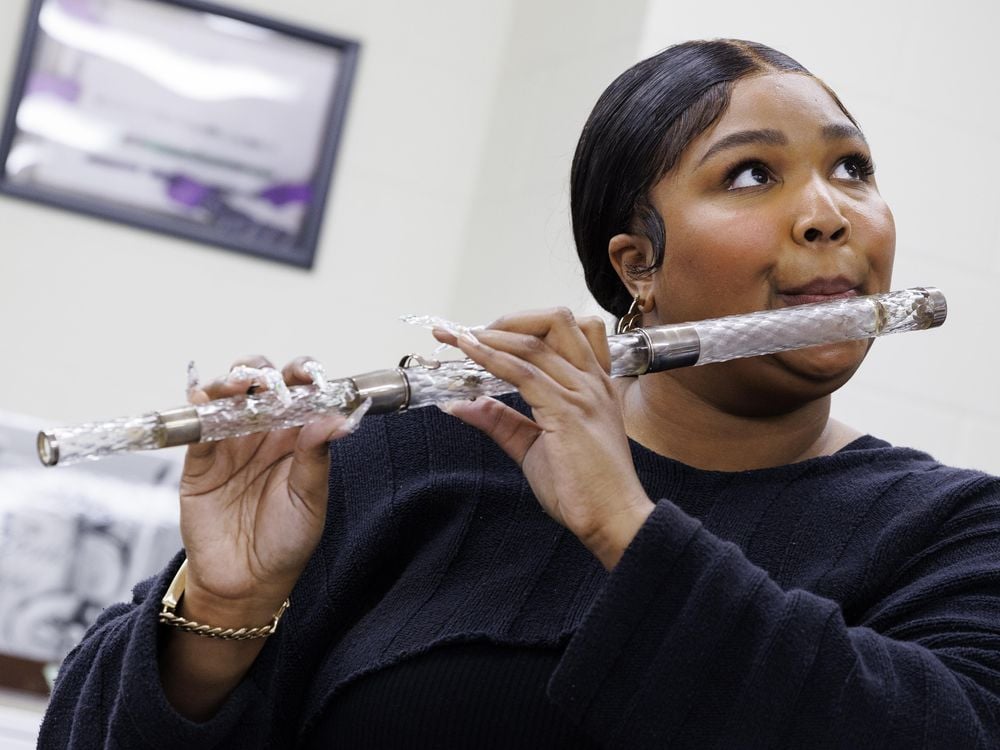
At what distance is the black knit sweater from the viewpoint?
2.62 feet

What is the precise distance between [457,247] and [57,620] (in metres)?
0.86

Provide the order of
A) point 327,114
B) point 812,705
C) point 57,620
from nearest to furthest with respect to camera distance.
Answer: point 812,705 → point 57,620 → point 327,114

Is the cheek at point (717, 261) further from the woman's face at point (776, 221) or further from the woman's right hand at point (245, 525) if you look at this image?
the woman's right hand at point (245, 525)

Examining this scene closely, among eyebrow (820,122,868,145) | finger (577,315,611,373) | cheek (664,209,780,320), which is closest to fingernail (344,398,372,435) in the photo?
finger (577,315,611,373)

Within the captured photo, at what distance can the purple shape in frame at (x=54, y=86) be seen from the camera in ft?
7.12

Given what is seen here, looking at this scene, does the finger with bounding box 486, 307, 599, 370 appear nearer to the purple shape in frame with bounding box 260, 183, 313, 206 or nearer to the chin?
the chin

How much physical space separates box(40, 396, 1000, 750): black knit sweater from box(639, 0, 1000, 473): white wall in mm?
811

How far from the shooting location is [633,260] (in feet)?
3.89

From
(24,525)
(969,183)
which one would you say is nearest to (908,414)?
(969,183)

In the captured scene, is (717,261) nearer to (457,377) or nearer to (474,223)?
(457,377)

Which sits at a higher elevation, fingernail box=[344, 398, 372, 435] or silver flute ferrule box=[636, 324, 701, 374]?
silver flute ferrule box=[636, 324, 701, 374]

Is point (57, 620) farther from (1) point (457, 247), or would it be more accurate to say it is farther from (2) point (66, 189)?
(1) point (457, 247)

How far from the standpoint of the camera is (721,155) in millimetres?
1091

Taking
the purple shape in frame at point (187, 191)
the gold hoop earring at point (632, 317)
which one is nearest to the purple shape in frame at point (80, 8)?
the purple shape in frame at point (187, 191)
